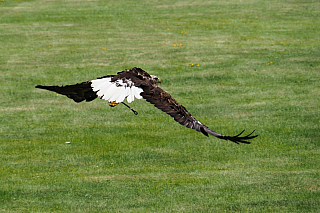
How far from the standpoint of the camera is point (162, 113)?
56.5 ft

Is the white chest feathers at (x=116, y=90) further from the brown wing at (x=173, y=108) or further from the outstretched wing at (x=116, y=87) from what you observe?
the brown wing at (x=173, y=108)

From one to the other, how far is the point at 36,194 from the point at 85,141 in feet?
11.0

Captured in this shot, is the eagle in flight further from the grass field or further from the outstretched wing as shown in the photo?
the grass field

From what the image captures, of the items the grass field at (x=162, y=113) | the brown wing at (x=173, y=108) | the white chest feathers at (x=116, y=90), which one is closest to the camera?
the brown wing at (x=173, y=108)

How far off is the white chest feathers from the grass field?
5098mm

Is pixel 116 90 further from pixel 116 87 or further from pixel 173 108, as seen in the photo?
pixel 173 108

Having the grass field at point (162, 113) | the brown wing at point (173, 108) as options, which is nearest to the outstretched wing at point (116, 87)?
the brown wing at point (173, 108)

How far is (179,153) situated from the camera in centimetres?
1429

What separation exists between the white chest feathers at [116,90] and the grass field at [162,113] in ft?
16.7

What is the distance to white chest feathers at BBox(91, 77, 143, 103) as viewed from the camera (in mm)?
6335

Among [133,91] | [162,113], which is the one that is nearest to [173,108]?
[133,91]

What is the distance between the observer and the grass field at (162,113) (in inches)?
476

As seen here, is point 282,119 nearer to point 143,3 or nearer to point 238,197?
point 238,197

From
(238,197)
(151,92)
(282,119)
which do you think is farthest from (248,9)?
(151,92)
